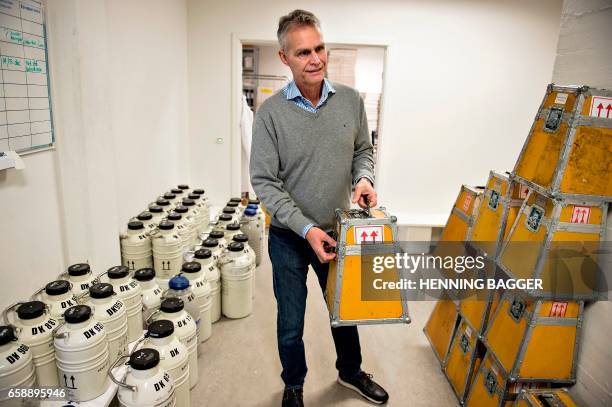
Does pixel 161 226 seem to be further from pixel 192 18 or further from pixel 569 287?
pixel 192 18

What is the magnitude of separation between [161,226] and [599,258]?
2.20 meters

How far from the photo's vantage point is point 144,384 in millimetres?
1389

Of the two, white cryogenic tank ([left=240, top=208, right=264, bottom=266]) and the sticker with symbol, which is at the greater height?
the sticker with symbol

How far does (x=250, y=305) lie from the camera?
107 inches

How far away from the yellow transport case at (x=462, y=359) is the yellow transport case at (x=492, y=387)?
0.14ft

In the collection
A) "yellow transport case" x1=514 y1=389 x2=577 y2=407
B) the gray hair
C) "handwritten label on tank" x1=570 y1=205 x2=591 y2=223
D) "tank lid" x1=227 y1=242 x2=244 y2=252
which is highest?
the gray hair

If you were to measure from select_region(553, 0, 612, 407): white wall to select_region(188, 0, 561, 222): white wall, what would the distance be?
229cm

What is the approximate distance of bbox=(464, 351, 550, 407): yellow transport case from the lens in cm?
167

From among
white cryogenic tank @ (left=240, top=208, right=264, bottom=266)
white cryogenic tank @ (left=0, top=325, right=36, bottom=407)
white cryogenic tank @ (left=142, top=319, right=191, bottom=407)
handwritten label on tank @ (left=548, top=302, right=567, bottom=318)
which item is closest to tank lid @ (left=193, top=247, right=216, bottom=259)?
white cryogenic tank @ (left=142, top=319, right=191, bottom=407)

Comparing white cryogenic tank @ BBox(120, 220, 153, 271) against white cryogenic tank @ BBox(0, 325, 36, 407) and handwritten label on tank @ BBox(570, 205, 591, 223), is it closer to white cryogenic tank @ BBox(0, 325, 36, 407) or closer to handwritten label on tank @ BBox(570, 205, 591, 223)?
white cryogenic tank @ BBox(0, 325, 36, 407)

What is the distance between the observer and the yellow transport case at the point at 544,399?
1.43 metres

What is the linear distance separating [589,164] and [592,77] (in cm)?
40

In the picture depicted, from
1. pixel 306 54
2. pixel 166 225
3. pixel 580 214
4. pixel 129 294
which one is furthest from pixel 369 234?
pixel 166 225

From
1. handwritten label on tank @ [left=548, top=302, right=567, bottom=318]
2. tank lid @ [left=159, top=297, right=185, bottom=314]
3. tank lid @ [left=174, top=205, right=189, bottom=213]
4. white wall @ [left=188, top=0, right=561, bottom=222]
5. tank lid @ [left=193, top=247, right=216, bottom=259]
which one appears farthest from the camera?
white wall @ [left=188, top=0, right=561, bottom=222]
